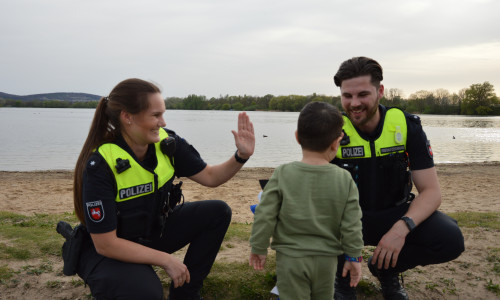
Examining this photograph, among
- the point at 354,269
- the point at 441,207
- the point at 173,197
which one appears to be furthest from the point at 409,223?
the point at 441,207

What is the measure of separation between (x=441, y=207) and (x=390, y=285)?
6.13 metres

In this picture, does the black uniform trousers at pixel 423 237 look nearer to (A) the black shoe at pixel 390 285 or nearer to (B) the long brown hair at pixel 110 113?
(A) the black shoe at pixel 390 285

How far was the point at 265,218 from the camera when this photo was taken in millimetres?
2289

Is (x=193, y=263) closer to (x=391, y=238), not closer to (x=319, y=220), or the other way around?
(x=319, y=220)

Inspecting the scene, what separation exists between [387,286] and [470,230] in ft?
7.94

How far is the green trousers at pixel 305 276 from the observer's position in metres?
2.27

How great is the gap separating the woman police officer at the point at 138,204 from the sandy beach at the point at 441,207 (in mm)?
965

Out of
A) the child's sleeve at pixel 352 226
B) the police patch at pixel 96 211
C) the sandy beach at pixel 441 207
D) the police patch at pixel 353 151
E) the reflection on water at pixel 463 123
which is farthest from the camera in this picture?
the reflection on water at pixel 463 123

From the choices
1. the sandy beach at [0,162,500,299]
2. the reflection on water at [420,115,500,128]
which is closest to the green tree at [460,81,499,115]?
the reflection on water at [420,115,500,128]

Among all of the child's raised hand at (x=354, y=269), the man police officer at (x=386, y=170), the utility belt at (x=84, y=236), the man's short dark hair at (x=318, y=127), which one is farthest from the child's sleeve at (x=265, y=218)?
the man police officer at (x=386, y=170)

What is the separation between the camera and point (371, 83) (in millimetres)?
3037

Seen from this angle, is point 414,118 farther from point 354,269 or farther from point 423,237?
point 354,269

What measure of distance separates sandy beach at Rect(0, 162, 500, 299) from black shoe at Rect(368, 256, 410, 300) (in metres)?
0.27

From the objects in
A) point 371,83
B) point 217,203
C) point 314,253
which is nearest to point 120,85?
point 217,203
